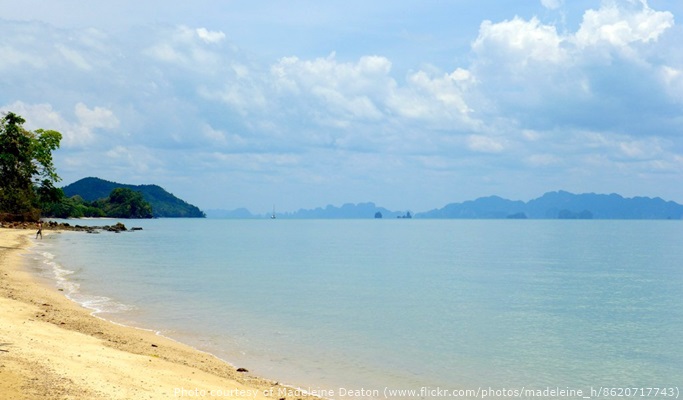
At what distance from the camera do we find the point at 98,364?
13156 mm

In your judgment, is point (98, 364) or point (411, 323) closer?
point (98, 364)

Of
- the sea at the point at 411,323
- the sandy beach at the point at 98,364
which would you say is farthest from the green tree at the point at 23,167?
the sandy beach at the point at 98,364

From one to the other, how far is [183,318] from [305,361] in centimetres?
943

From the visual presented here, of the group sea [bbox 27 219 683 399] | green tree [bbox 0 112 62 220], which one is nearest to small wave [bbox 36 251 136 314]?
sea [bbox 27 219 683 399]

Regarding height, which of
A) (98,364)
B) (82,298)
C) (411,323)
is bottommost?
(411,323)

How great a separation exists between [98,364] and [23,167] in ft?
304

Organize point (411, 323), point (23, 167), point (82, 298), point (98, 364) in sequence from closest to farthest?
point (98, 364) < point (411, 323) < point (82, 298) < point (23, 167)

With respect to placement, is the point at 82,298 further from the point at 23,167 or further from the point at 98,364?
the point at 23,167

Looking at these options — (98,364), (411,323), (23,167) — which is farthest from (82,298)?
(23,167)

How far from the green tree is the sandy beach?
79166 millimetres

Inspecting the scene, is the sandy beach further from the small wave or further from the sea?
the small wave

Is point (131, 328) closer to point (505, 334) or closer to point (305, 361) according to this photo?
point (305, 361)

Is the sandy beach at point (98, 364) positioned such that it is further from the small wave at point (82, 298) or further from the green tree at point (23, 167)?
the green tree at point (23, 167)

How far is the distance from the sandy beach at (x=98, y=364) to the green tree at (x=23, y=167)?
7917cm
